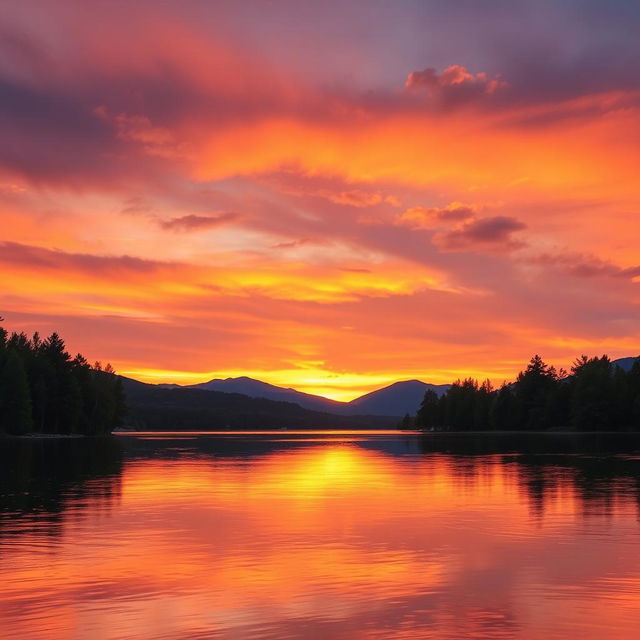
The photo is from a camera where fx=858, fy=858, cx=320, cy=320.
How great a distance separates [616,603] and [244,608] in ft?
25.0

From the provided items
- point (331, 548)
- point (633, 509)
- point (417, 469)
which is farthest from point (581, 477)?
point (331, 548)

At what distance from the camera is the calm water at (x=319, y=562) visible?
16094 millimetres

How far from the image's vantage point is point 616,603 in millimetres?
17641

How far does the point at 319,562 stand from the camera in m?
22.8

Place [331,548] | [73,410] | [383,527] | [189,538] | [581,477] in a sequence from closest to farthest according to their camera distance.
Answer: [331,548] < [189,538] < [383,527] < [581,477] < [73,410]

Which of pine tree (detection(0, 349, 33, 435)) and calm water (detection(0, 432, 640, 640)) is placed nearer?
calm water (detection(0, 432, 640, 640))

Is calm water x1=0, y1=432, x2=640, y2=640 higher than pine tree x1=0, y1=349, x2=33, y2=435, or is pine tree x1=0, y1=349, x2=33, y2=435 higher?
pine tree x1=0, y1=349, x2=33, y2=435

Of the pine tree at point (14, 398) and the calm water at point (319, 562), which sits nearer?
the calm water at point (319, 562)

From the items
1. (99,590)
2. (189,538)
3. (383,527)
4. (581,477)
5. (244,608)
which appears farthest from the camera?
(581,477)

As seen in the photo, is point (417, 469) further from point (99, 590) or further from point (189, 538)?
point (99, 590)

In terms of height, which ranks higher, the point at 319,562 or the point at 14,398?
the point at 14,398

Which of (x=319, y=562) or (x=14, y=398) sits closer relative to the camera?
(x=319, y=562)

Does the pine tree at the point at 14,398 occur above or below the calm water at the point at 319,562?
above

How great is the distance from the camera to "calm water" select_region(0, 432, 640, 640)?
52.8 feet
